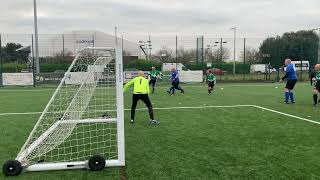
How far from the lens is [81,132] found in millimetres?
10320

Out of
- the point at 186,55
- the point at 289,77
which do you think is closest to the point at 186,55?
the point at 186,55

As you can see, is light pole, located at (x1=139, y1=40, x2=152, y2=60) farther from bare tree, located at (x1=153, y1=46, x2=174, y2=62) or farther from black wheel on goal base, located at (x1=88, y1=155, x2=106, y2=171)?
black wheel on goal base, located at (x1=88, y1=155, x2=106, y2=171)

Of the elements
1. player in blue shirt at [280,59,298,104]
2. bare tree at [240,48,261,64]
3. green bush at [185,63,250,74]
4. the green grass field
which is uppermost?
bare tree at [240,48,261,64]

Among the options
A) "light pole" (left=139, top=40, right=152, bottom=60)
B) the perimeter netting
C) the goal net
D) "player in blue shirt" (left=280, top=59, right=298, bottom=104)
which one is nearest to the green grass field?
the goal net

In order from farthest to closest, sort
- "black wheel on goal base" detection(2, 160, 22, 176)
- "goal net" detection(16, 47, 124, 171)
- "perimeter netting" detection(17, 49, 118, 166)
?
"perimeter netting" detection(17, 49, 118, 166)
"goal net" detection(16, 47, 124, 171)
"black wheel on goal base" detection(2, 160, 22, 176)

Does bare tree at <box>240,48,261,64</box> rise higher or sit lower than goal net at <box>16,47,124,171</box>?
higher

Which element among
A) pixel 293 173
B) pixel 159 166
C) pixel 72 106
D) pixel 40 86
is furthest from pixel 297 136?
pixel 40 86

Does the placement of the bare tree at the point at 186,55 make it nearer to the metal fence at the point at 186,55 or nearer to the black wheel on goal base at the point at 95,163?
the metal fence at the point at 186,55

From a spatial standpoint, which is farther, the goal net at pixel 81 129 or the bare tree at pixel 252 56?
the bare tree at pixel 252 56

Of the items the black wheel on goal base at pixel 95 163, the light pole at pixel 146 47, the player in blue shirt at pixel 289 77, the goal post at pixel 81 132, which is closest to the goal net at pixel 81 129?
the goal post at pixel 81 132

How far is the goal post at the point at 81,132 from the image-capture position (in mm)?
6741

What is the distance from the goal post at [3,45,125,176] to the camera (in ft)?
22.1

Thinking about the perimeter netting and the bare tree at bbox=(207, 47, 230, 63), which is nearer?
the perimeter netting

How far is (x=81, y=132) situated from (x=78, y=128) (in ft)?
1.84
